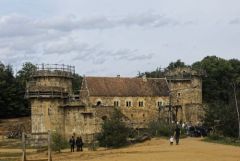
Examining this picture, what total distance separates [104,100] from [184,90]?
13.9 metres

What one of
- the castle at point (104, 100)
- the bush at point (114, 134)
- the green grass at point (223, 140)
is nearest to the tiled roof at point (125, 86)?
the castle at point (104, 100)

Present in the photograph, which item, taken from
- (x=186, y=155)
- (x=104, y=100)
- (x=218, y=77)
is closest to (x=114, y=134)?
(x=186, y=155)

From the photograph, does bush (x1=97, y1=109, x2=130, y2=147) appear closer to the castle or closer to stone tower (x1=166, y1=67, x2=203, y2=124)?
the castle

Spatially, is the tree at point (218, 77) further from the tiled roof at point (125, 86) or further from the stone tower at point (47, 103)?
the stone tower at point (47, 103)

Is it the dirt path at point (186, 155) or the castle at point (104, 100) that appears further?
the castle at point (104, 100)

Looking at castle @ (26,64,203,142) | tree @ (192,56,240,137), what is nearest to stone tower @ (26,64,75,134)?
castle @ (26,64,203,142)

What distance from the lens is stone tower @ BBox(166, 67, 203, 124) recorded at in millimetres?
85250

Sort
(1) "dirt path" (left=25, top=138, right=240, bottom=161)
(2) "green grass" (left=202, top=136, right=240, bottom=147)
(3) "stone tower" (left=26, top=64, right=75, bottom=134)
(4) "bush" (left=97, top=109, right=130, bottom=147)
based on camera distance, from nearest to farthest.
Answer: (1) "dirt path" (left=25, top=138, right=240, bottom=161) → (2) "green grass" (left=202, top=136, right=240, bottom=147) → (4) "bush" (left=97, top=109, right=130, bottom=147) → (3) "stone tower" (left=26, top=64, right=75, bottom=134)

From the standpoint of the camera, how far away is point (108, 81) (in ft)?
286

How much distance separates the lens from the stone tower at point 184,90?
8525 cm

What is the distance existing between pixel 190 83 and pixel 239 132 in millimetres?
34951

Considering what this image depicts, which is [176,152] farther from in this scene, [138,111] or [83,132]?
[138,111]

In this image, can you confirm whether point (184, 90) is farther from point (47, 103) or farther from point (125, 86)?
point (47, 103)

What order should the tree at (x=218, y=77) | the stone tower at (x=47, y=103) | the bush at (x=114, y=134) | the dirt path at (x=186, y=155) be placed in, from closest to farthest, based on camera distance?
the dirt path at (x=186, y=155) < the bush at (x=114, y=134) < the stone tower at (x=47, y=103) < the tree at (x=218, y=77)
